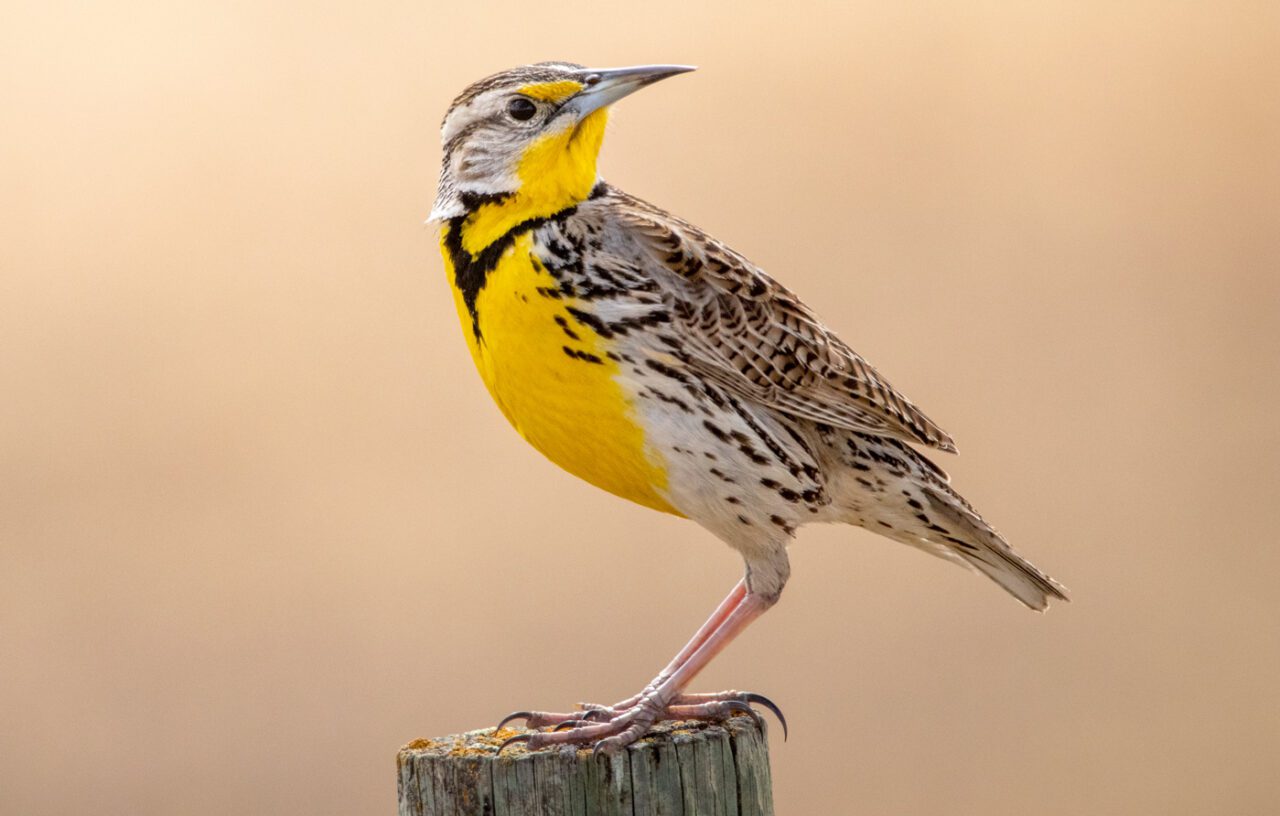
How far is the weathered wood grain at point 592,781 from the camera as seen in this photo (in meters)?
2.25

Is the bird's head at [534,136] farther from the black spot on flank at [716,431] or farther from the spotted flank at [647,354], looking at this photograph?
the black spot on flank at [716,431]

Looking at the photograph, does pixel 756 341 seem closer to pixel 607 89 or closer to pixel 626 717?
pixel 607 89

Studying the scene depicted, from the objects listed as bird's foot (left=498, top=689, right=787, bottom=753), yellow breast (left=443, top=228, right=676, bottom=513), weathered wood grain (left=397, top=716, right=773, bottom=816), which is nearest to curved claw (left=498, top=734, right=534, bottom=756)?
bird's foot (left=498, top=689, right=787, bottom=753)

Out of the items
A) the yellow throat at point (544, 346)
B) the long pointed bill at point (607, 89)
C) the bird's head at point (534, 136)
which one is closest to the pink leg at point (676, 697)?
the yellow throat at point (544, 346)

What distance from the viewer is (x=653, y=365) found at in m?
2.71

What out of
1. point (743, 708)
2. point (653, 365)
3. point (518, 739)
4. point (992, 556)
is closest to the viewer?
point (518, 739)

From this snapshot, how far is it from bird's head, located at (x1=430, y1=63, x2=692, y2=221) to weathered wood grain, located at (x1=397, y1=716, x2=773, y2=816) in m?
0.86

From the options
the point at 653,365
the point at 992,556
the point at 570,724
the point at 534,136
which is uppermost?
the point at 534,136

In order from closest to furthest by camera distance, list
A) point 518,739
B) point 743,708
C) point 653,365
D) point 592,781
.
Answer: point 592,781 < point 518,739 < point 743,708 < point 653,365

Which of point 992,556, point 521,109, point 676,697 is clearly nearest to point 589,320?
point 521,109

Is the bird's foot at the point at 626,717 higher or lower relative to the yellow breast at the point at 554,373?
lower

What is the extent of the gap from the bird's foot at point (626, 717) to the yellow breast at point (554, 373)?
1.06ft

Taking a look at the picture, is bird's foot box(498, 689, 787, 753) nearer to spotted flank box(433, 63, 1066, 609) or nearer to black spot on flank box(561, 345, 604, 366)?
spotted flank box(433, 63, 1066, 609)

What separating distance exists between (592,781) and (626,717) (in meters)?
0.27
